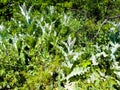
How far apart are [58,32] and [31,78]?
144 centimetres

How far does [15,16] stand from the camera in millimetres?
8312

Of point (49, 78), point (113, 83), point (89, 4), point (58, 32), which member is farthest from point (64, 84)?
point (89, 4)

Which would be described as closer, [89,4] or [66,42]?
[66,42]

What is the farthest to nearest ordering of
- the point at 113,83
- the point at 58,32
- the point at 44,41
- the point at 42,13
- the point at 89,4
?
1. the point at 89,4
2. the point at 42,13
3. the point at 58,32
4. the point at 44,41
5. the point at 113,83

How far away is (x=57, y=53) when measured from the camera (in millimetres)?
7043

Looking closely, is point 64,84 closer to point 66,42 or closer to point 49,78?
point 49,78

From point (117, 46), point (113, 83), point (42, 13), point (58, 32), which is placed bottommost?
point (113, 83)

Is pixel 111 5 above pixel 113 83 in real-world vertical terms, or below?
above

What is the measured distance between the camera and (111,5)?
28.6 feet

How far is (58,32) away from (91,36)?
80cm

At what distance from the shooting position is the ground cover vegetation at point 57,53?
658 centimetres

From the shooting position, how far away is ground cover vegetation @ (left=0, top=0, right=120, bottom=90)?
6582 millimetres

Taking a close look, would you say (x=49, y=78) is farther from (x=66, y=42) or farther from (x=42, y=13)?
(x=42, y=13)

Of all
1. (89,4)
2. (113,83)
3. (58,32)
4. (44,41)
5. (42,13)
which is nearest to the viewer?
(113,83)
